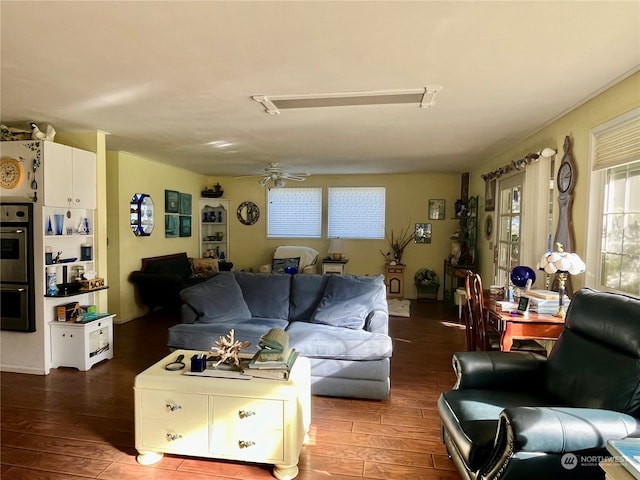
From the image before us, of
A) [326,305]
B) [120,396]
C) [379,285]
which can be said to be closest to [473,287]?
[379,285]

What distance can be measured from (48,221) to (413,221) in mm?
5656

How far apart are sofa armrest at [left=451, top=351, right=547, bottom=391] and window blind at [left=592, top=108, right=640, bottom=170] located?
4.78 feet

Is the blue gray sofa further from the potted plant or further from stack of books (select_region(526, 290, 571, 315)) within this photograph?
the potted plant

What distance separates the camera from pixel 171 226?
6035 millimetres

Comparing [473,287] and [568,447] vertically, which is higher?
[473,287]

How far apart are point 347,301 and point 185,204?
14.3 ft

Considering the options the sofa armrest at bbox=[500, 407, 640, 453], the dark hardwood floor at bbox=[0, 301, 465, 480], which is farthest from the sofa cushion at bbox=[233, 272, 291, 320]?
the sofa armrest at bbox=[500, 407, 640, 453]

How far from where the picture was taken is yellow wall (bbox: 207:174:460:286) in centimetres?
688

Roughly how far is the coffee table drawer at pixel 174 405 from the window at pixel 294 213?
5.37 metres

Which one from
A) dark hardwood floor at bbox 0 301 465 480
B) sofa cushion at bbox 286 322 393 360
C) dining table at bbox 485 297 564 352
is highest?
dining table at bbox 485 297 564 352

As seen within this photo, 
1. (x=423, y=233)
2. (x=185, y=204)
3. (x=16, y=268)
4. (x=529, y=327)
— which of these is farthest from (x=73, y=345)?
(x=423, y=233)

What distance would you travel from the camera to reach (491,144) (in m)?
4.32

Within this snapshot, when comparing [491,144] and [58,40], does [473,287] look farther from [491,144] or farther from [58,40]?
[58,40]

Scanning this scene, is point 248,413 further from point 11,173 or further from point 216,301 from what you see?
point 11,173
